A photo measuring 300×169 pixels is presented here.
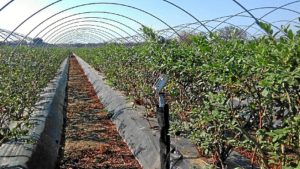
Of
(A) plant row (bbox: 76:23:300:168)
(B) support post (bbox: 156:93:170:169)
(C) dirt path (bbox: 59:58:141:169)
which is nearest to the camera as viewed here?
(A) plant row (bbox: 76:23:300:168)

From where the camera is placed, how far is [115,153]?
655cm

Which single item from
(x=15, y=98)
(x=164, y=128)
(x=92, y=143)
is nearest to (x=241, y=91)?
(x=164, y=128)

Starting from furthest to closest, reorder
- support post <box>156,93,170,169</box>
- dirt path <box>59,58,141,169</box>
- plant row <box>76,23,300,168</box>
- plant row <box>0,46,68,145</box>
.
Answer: dirt path <box>59,58,141,169</box>
plant row <box>0,46,68,145</box>
support post <box>156,93,170,169</box>
plant row <box>76,23,300,168</box>

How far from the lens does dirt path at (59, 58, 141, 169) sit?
604cm

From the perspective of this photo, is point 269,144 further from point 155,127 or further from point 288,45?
point 155,127

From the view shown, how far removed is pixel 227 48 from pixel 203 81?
656mm

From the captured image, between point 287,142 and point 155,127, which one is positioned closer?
point 287,142

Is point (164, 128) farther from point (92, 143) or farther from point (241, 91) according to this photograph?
point (92, 143)

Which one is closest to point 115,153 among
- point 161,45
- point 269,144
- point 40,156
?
point 40,156

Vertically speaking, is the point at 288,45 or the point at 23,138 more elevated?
the point at 288,45

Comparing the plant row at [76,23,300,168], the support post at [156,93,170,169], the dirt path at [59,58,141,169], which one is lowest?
the dirt path at [59,58,141,169]

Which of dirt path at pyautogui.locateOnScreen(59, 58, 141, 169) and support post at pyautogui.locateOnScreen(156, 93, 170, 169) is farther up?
support post at pyautogui.locateOnScreen(156, 93, 170, 169)

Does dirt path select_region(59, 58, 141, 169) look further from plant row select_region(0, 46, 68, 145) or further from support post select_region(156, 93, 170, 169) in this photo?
support post select_region(156, 93, 170, 169)

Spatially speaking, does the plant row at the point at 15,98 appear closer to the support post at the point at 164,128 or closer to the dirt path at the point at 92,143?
the dirt path at the point at 92,143
